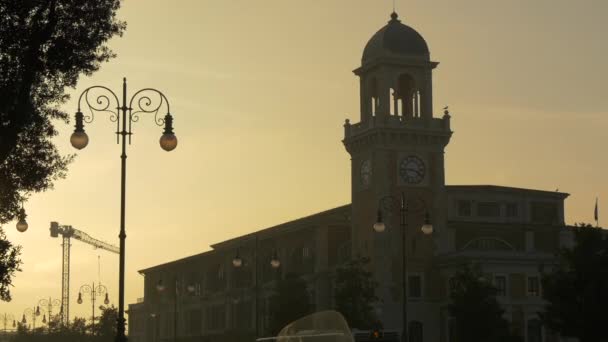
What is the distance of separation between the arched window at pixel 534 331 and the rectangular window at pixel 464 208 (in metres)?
12.8

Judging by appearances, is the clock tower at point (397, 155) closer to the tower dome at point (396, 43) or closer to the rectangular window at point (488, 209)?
the tower dome at point (396, 43)

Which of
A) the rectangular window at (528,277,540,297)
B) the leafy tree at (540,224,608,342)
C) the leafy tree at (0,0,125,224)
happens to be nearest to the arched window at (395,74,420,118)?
the rectangular window at (528,277,540,297)

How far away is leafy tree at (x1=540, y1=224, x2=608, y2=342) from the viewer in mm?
62219

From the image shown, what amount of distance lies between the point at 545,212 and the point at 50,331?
75999 mm

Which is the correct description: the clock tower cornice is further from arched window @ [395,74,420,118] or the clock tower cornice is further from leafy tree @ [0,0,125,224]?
leafy tree @ [0,0,125,224]

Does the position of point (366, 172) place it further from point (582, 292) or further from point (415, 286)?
point (582, 292)

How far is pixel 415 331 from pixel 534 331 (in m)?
9.42

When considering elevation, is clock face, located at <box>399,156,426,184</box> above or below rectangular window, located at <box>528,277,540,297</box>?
above

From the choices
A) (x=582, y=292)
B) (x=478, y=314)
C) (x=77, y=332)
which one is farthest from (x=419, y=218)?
(x=77, y=332)

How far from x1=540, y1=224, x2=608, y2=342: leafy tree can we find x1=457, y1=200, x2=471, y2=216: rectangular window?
149ft

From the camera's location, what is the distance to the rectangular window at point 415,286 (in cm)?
10406

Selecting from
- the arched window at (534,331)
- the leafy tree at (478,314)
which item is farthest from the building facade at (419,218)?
the leafy tree at (478,314)

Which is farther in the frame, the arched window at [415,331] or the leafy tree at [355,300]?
the arched window at [415,331]

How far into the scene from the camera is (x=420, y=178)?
105 meters
